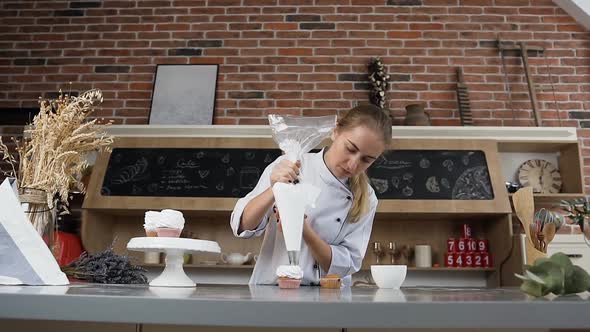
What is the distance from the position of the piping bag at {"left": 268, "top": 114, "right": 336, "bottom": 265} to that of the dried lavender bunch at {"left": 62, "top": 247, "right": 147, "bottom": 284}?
1.57 feet

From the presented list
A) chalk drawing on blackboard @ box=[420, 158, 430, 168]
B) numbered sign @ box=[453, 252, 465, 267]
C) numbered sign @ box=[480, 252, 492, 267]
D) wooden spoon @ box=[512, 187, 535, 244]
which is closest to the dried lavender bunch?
wooden spoon @ box=[512, 187, 535, 244]

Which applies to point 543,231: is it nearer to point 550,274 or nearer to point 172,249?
point 550,274

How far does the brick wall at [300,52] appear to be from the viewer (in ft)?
12.0

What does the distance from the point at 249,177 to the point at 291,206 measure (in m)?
2.09

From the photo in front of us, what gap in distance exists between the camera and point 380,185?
322 centimetres

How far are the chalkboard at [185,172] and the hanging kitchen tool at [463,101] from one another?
1.23 metres

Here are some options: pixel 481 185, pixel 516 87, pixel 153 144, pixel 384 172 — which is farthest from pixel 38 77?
pixel 516 87

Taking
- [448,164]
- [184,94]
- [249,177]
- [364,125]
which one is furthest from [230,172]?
[364,125]

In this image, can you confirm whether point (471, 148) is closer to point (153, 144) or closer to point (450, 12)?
point (450, 12)

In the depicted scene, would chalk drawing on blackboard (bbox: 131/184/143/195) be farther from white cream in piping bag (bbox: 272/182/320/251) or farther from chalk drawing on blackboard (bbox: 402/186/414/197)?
white cream in piping bag (bbox: 272/182/320/251)

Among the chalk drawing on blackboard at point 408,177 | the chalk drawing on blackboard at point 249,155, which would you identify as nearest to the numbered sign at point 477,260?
the chalk drawing on blackboard at point 408,177

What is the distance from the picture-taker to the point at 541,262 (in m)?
0.81

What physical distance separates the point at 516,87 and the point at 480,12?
60 centimetres

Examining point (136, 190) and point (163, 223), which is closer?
point (163, 223)
